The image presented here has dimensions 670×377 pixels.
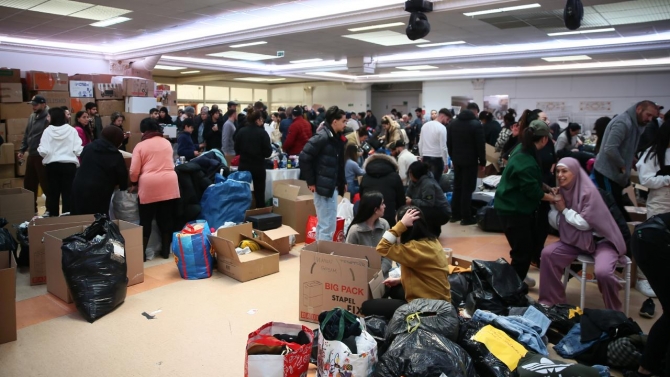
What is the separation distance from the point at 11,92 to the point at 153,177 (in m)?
4.51

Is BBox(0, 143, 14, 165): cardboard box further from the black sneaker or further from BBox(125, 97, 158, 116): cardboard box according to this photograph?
the black sneaker

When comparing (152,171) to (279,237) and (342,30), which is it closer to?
(279,237)

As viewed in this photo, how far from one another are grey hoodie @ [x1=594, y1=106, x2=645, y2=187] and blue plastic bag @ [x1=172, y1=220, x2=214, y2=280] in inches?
150

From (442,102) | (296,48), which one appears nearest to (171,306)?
(296,48)

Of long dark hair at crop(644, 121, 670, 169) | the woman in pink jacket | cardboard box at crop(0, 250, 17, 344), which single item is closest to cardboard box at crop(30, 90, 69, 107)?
the woman in pink jacket

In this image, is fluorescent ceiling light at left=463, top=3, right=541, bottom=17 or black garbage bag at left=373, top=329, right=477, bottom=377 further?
fluorescent ceiling light at left=463, top=3, right=541, bottom=17

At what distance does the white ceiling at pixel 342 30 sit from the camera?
20.1ft

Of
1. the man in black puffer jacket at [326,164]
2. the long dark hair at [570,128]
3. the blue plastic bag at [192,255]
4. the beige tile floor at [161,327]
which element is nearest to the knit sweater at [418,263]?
the beige tile floor at [161,327]

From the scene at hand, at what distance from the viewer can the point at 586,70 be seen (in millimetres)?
12500

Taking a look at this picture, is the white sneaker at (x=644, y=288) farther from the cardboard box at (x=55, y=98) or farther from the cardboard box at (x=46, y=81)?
the cardboard box at (x=46, y=81)

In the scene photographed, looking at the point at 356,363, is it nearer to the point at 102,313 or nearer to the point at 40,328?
the point at 102,313

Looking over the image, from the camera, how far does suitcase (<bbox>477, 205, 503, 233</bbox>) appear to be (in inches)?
233

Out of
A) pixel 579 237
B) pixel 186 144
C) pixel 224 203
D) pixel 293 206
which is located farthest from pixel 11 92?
pixel 579 237

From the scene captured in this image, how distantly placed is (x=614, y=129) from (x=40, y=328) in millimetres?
4919
